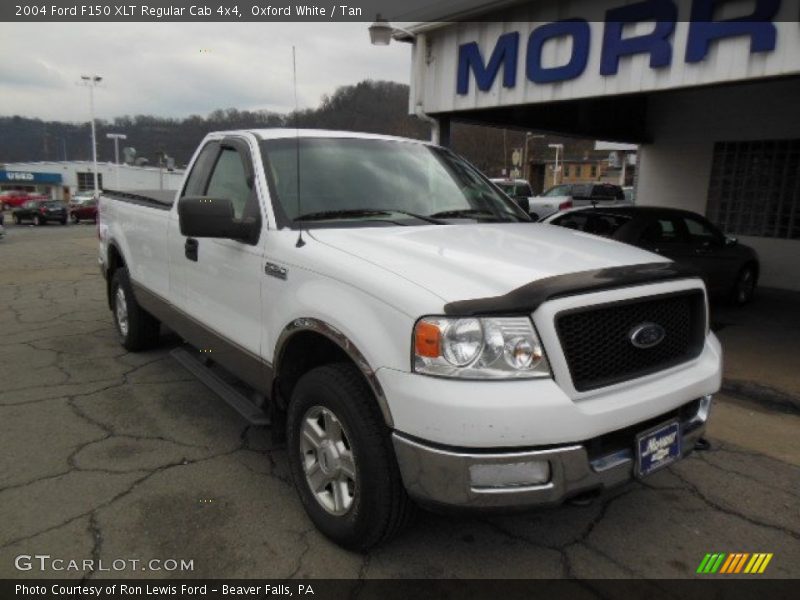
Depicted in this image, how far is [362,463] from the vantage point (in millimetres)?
2383

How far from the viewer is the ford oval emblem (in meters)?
2.45

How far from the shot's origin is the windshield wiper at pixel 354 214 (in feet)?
10.3

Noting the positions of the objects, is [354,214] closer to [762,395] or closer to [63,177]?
[762,395]

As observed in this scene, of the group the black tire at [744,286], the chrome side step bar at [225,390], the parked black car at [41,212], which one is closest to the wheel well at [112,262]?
the chrome side step bar at [225,390]

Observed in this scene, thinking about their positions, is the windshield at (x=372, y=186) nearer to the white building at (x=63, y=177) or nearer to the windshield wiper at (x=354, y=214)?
the windshield wiper at (x=354, y=214)

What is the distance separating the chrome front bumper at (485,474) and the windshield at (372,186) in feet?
4.54

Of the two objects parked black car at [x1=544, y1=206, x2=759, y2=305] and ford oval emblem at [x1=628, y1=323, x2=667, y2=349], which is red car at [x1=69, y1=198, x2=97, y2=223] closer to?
parked black car at [x1=544, y1=206, x2=759, y2=305]

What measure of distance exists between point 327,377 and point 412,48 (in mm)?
7050

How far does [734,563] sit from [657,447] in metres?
0.77

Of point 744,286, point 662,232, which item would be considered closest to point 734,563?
point 662,232

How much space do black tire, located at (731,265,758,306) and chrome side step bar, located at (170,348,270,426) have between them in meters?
7.59

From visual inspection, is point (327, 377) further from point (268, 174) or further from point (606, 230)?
point (606, 230)

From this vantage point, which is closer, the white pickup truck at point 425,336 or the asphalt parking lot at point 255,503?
the white pickup truck at point 425,336
